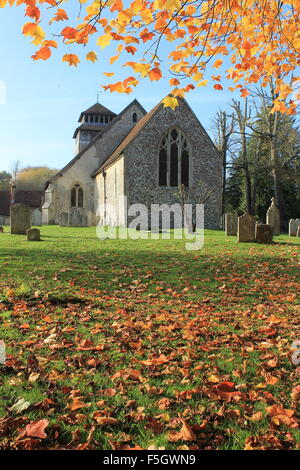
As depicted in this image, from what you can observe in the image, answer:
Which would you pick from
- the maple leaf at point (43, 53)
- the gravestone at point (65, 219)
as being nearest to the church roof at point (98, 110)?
the gravestone at point (65, 219)

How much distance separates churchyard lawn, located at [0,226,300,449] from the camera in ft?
7.34

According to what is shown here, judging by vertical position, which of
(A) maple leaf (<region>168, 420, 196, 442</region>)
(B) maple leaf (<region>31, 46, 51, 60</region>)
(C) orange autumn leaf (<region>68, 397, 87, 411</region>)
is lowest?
(A) maple leaf (<region>168, 420, 196, 442</region>)

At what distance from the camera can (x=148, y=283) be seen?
6805mm

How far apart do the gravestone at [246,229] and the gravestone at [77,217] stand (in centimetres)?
1334

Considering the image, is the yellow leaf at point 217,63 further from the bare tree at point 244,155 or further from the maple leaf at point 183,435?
the bare tree at point 244,155

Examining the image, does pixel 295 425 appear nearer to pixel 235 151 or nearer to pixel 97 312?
pixel 97 312

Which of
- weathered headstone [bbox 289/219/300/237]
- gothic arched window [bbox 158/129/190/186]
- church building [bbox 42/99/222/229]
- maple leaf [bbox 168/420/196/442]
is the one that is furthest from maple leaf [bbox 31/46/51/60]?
gothic arched window [bbox 158/129/190/186]

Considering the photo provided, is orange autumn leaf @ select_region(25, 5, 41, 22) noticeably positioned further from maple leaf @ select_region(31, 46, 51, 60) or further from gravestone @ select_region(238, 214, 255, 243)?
gravestone @ select_region(238, 214, 255, 243)

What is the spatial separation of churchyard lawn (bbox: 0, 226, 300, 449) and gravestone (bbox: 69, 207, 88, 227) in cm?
1682

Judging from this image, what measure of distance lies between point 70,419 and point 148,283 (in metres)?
4.50

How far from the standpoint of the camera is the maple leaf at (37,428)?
7.02 feet

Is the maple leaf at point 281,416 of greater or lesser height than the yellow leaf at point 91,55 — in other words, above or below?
below

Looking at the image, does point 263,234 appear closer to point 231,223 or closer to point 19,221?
point 231,223

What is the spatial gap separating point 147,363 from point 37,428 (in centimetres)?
120
